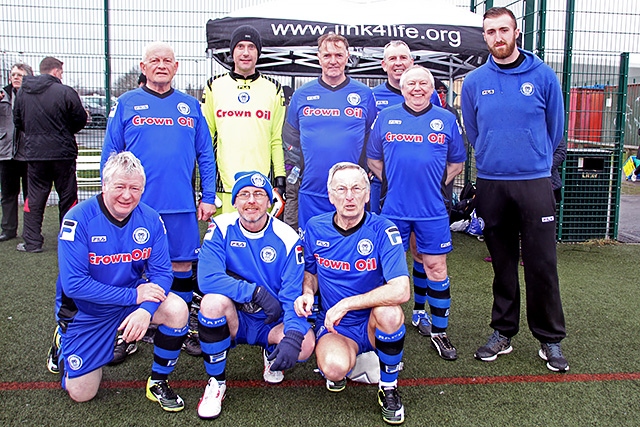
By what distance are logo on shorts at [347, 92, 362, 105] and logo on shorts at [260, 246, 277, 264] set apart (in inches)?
50.9

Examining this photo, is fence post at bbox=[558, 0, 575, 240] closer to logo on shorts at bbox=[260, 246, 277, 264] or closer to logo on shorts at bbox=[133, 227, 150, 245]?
logo on shorts at bbox=[260, 246, 277, 264]

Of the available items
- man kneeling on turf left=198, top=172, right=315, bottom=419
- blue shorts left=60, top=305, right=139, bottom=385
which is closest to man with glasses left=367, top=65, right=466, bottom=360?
man kneeling on turf left=198, top=172, right=315, bottom=419

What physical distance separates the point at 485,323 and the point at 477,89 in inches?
69.3

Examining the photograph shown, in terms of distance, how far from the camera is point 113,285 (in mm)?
2902

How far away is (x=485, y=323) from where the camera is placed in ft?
13.6

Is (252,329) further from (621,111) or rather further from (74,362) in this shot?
(621,111)

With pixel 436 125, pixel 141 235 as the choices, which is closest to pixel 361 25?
pixel 436 125

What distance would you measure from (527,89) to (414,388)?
1819mm

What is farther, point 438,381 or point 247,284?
point 438,381

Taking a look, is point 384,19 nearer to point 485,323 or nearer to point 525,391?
point 485,323

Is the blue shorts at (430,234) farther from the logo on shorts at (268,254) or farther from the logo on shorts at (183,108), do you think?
the logo on shorts at (183,108)

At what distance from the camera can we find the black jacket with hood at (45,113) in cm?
604

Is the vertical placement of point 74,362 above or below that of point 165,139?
below

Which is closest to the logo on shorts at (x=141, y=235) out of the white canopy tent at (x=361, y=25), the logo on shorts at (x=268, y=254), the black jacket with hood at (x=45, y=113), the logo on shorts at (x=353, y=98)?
the logo on shorts at (x=268, y=254)
